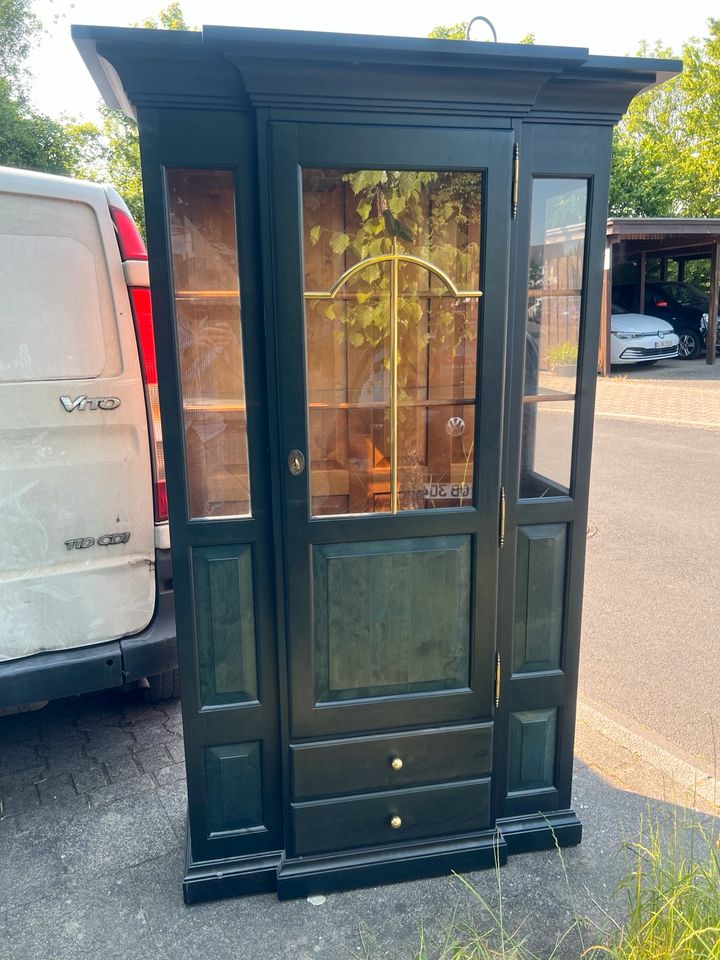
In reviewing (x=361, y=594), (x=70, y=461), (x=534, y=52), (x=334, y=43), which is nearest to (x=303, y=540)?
(x=361, y=594)

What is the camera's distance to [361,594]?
2270mm

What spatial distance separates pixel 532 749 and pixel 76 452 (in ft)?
6.55

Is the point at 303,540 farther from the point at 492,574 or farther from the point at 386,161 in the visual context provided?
the point at 386,161

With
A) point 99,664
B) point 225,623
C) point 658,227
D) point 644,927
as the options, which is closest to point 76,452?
point 99,664

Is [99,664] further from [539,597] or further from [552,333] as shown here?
[552,333]

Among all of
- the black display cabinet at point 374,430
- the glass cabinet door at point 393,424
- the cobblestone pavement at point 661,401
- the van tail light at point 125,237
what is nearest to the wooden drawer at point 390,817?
the black display cabinet at point 374,430

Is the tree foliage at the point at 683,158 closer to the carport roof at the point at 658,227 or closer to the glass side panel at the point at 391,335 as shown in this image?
the carport roof at the point at 658,227

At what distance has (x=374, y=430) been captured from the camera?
2.32m

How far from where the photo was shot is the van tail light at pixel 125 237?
2.65 m

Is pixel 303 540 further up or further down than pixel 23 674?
further up

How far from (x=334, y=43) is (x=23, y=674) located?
7.71 ft

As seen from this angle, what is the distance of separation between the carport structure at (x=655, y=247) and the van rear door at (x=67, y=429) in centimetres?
969

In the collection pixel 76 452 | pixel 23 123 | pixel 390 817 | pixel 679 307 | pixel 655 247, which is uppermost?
pixel 23 123

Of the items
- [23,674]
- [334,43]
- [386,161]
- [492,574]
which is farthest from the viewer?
[23,674]
